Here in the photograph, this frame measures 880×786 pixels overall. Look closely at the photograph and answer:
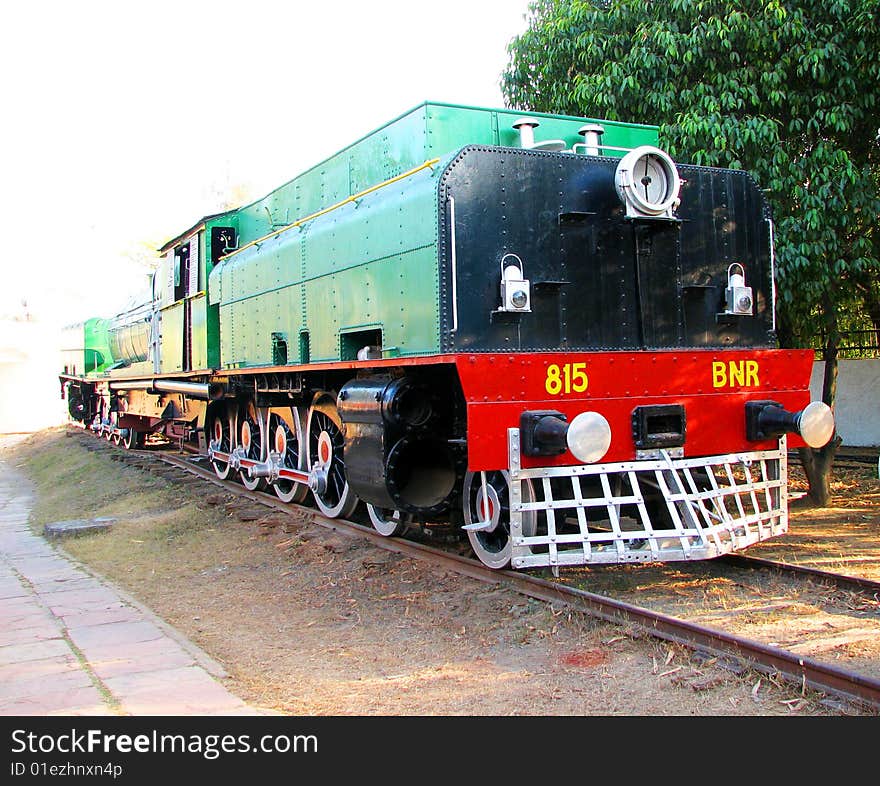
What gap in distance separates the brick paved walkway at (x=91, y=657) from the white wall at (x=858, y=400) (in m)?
10.9

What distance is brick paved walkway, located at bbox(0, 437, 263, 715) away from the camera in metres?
3.75

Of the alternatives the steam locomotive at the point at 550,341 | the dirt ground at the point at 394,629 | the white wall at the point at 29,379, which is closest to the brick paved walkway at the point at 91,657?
the dirt ground at the point at 394,629

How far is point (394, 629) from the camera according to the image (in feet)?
17.1

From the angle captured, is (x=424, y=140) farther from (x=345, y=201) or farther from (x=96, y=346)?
(x=96, y=346)

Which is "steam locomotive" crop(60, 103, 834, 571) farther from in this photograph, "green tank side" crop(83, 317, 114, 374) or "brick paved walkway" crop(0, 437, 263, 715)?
"green tank side" crop(83, 317, 114, 374)

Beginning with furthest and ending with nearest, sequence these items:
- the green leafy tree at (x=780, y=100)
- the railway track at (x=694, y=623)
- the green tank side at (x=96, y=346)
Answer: the green tank side at (x=96, y=346) → the green leafy tree at (x=780, y=100) → the railway track at (x=694, y=623)

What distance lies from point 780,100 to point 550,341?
3992mm

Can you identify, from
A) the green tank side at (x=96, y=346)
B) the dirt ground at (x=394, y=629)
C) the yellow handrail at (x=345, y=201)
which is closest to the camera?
the dirt ground at (x=394, y=629)

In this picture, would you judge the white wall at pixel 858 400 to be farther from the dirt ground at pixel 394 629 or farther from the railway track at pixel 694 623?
the railway track at pixel 694 623

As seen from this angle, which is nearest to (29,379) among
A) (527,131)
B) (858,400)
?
(858,400)

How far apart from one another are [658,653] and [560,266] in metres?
2.70

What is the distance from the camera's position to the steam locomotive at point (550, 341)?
5.29 meters

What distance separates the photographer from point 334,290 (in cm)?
724

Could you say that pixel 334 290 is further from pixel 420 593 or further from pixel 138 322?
→ pixel 138 322
